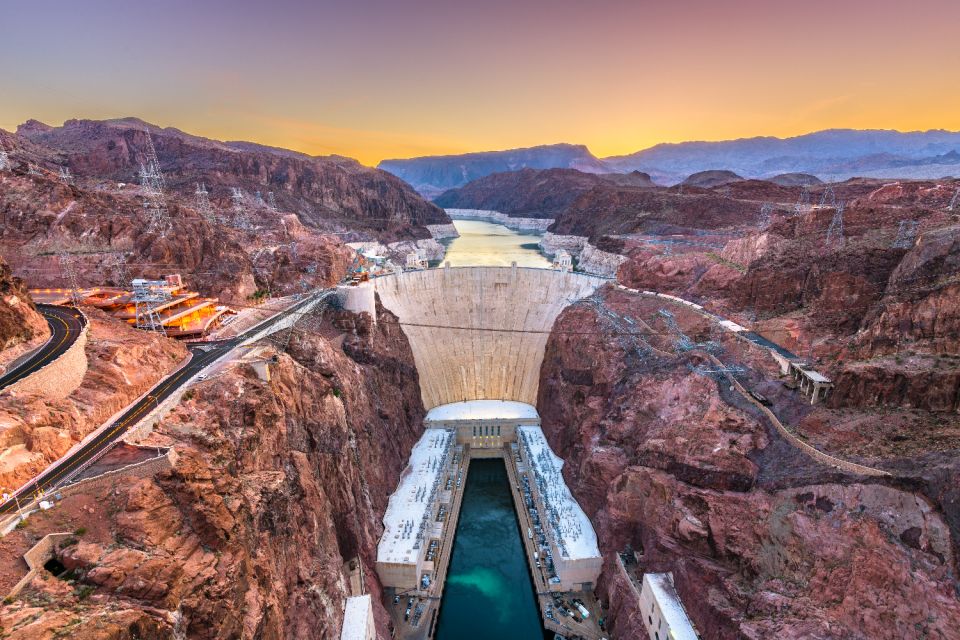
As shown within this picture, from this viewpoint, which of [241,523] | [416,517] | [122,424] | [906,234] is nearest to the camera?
[241,523]

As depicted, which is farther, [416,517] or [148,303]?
[416,517]

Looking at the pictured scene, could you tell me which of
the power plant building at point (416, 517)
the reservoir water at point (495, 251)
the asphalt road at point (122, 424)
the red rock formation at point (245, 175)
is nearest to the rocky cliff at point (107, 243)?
the asphalt road at point (122, 424)

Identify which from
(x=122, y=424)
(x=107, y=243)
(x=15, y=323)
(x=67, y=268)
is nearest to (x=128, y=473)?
(x=122, y=424)

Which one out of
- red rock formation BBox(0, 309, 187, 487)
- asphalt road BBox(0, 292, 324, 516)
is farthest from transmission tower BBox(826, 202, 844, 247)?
red rock formation BBox(0, 309, 187, 487)

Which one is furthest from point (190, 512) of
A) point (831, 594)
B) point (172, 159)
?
point (172, 159)

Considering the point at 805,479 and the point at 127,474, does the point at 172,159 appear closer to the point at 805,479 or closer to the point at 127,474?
the point at 127,474

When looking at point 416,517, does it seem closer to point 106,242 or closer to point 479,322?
point 479,322

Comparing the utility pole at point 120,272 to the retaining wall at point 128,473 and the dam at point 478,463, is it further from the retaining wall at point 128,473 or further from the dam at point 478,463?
the retaining wall at point 128,473
